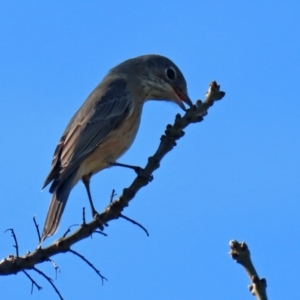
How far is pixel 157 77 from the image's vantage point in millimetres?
10328

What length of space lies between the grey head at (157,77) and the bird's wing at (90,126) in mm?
457

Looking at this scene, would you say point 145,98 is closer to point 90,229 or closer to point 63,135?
point 63,135

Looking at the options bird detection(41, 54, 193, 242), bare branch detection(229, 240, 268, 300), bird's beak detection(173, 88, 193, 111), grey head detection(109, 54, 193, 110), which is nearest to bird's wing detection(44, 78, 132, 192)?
bird detection(41, 54, 193, 242)

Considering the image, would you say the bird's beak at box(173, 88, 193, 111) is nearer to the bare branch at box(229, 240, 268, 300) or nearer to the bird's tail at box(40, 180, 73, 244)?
the bird's tail at box(40, 180, 73, 244)

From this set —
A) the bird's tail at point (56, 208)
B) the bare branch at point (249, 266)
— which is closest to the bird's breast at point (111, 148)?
the bird's tail at point (56, 208)

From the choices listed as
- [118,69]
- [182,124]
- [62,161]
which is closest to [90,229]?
[182,124]

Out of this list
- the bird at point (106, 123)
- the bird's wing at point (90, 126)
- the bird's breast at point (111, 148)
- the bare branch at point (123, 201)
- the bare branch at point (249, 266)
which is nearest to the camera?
the bare branch at point (249, 266)

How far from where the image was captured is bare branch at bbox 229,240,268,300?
9.82ft

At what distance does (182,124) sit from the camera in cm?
534

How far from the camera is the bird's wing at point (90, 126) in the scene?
8.09m

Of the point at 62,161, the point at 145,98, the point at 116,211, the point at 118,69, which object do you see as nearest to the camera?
the point at 116,211

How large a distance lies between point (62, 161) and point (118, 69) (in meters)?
2.92

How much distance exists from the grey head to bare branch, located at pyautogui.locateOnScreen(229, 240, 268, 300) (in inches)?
261

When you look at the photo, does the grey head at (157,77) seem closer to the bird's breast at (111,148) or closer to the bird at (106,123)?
the bird at (106,123)
